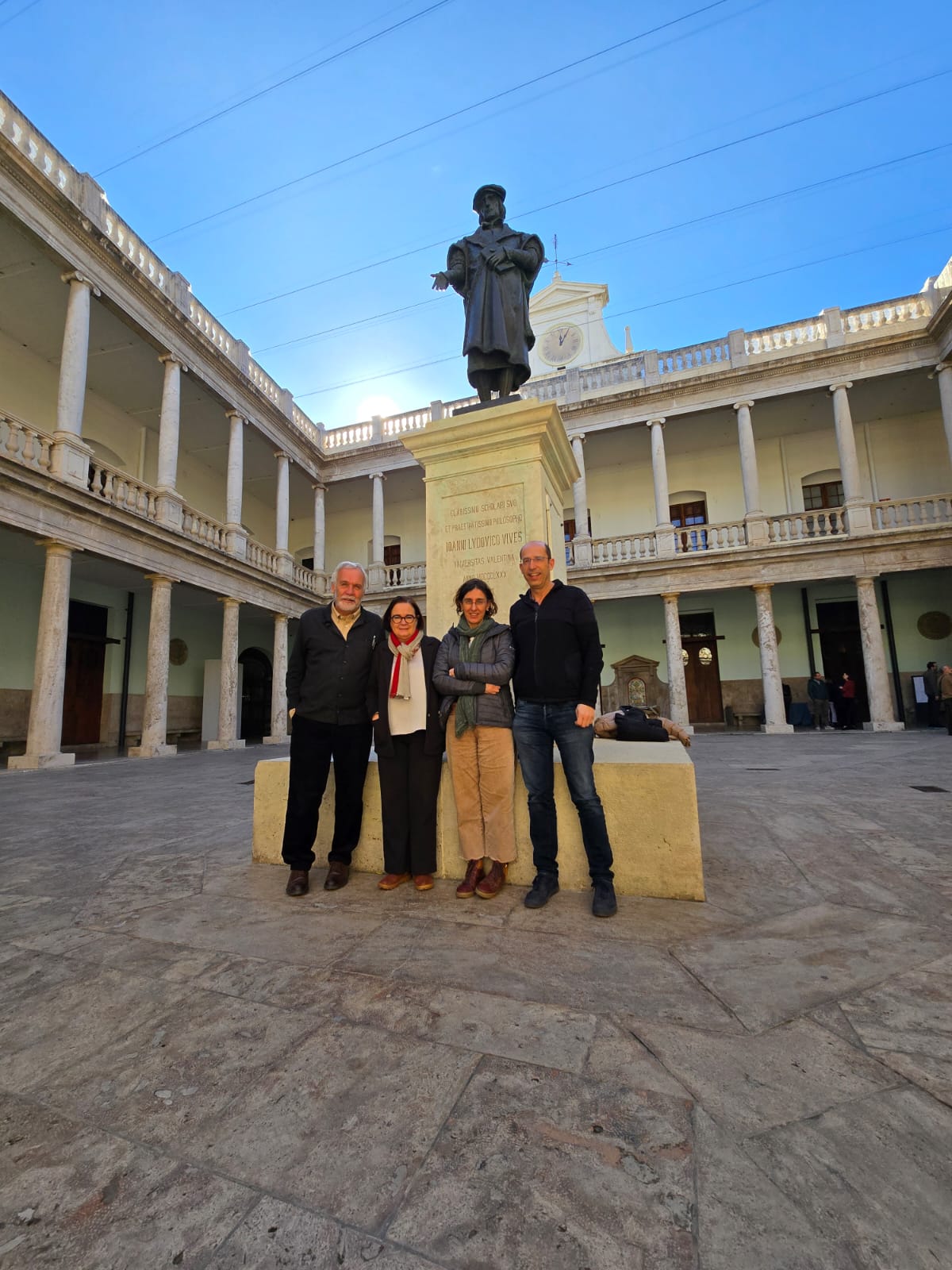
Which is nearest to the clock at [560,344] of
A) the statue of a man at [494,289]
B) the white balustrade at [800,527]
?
the white balustrade at [800,527]

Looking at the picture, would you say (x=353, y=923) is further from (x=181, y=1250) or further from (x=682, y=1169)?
(x=682, y=1169)

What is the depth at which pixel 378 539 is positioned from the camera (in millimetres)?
17391

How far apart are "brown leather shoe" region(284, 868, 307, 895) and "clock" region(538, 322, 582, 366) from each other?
23898 millimetres

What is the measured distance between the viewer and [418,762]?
269cm

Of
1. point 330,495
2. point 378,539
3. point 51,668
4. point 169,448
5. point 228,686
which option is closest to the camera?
point 51,668

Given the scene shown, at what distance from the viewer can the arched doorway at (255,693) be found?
59.7 feet

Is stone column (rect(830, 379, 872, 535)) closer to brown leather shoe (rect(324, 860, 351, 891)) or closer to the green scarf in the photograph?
the green scarf

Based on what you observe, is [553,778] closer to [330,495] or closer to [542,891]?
[542,891]

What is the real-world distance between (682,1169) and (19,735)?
555 inches

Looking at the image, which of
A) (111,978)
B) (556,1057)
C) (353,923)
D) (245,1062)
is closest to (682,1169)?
(556,1057)

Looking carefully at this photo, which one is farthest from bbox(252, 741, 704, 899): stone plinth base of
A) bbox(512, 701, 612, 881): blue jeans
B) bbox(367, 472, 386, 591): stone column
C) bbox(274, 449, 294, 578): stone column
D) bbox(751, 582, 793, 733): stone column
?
bbox(367, 472, 386, 591): stone column

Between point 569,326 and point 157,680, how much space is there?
20664 mm

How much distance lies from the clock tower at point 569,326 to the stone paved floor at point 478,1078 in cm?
2344

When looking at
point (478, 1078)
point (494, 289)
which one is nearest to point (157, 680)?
point (494, 289)
